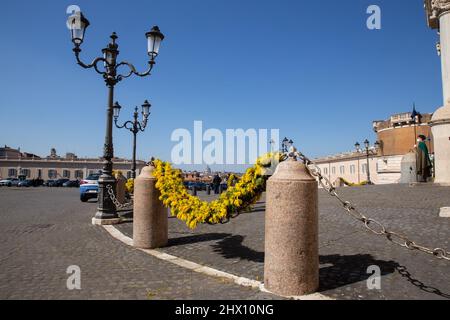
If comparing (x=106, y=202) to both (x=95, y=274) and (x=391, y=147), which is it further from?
(x=391, y=147)

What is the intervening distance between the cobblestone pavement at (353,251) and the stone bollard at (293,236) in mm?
395

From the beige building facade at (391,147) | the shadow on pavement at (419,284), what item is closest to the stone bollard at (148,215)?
the shadow on pavement at (419,284)

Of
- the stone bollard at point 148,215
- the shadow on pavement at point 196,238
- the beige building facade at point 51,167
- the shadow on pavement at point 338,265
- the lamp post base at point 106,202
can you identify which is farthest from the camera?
the beige building facade at point 51,167

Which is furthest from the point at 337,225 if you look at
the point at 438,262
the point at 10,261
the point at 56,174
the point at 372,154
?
the point at 56,174

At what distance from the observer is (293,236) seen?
3537mm

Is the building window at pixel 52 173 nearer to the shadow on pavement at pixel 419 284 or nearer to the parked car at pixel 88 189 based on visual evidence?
the parked car at pixel 88 189

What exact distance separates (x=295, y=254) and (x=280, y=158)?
146 centimetres

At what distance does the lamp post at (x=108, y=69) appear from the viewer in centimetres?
838

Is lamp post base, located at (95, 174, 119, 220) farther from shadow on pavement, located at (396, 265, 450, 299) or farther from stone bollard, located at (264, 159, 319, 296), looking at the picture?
shadow on pavement, located at (396, 265, 450, 299)

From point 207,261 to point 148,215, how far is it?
1.67 m

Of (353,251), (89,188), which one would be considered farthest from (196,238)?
(89,188)

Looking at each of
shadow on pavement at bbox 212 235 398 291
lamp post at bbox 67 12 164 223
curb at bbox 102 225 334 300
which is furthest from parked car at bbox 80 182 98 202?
shadow on pavement at bbox 212 235 398 291

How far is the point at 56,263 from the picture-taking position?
4.95 metres
